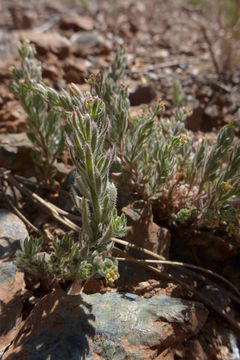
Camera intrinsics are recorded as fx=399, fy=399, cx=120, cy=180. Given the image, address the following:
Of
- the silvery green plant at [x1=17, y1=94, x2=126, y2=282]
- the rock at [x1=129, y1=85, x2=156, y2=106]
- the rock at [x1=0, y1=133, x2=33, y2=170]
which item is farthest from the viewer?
the rock at [x1=129, y1=85, x2=156, y2=106]

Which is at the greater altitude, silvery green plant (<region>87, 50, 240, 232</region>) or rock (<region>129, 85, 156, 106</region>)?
rock (<region>129, 85, 156, 106</region>)

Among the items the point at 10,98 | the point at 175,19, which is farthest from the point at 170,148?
the point at 175,19

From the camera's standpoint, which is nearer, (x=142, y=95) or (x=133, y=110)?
(x=133, y=110)

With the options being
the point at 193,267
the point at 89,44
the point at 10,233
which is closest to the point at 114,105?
the point at 10,233

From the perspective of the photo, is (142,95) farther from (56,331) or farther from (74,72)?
(56,331)

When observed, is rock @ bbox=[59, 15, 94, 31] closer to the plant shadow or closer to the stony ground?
the stony ground

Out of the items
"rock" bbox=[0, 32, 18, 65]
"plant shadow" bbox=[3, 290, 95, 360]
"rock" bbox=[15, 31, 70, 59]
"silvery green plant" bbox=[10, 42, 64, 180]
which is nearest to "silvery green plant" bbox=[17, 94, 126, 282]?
"plant shadow" bbox=[3, 290, 95, 360]
